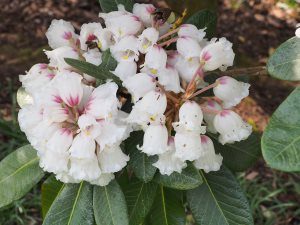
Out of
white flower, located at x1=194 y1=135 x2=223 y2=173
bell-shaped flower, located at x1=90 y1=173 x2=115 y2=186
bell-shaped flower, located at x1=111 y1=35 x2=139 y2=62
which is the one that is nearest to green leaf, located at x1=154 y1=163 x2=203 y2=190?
white flower, located at x1=194 y1=135 x2=223 y2=173

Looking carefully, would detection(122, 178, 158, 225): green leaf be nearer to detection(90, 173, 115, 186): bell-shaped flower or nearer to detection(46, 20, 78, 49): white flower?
detection(90, 173, 115, 186): bell-shaped flower

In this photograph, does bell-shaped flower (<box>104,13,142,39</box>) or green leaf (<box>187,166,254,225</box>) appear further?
green leaf (<box>187,166,254,225</box>)

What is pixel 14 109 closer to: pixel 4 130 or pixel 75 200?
pixel 4 130

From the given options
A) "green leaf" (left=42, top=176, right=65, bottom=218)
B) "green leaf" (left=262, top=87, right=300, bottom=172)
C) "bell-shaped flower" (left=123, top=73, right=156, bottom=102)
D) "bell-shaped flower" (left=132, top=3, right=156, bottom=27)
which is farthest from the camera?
"green leaf" (left=42, top=176, right=65, bottom=218)

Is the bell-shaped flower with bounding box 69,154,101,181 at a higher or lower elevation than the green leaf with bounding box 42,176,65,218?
higher

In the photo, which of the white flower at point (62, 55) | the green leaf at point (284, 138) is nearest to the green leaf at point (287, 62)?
the green leaf at point (284, 138)

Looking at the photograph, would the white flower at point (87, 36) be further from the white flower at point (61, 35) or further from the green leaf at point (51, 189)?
the green leaf at point (51, 189)
